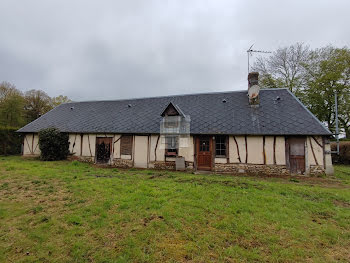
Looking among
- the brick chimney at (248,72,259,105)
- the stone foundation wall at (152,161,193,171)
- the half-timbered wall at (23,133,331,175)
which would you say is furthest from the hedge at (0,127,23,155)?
the brick chimney at (248,72,259,105)

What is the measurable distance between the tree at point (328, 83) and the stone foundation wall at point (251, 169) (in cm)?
1290

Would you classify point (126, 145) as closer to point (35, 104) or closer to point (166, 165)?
point (166, 165)

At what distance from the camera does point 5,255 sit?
7.65 feet

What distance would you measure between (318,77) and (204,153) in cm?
1573

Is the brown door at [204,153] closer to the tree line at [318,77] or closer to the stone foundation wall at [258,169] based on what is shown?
the stone foundation wall at [258,169]

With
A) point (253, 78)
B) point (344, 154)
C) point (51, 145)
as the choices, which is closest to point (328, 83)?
point (344, 154)

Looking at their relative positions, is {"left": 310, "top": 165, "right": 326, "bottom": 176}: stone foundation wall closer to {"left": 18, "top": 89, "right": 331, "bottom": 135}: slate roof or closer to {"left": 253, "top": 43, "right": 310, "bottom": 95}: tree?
{"left": 18, "top": 89, "right": 331, "bottom": 135}: slate roof

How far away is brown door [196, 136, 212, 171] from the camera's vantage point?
9.05 meters

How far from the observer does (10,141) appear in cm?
1404

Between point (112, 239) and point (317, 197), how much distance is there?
573 cm

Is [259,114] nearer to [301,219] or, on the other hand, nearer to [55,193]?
[301,219]

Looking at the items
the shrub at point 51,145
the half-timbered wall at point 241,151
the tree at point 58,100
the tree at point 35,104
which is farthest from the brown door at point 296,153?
the tree at point 58,100

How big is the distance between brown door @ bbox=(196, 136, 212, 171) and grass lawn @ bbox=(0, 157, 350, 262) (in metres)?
3.81

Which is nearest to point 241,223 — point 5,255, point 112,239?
point 112,239
